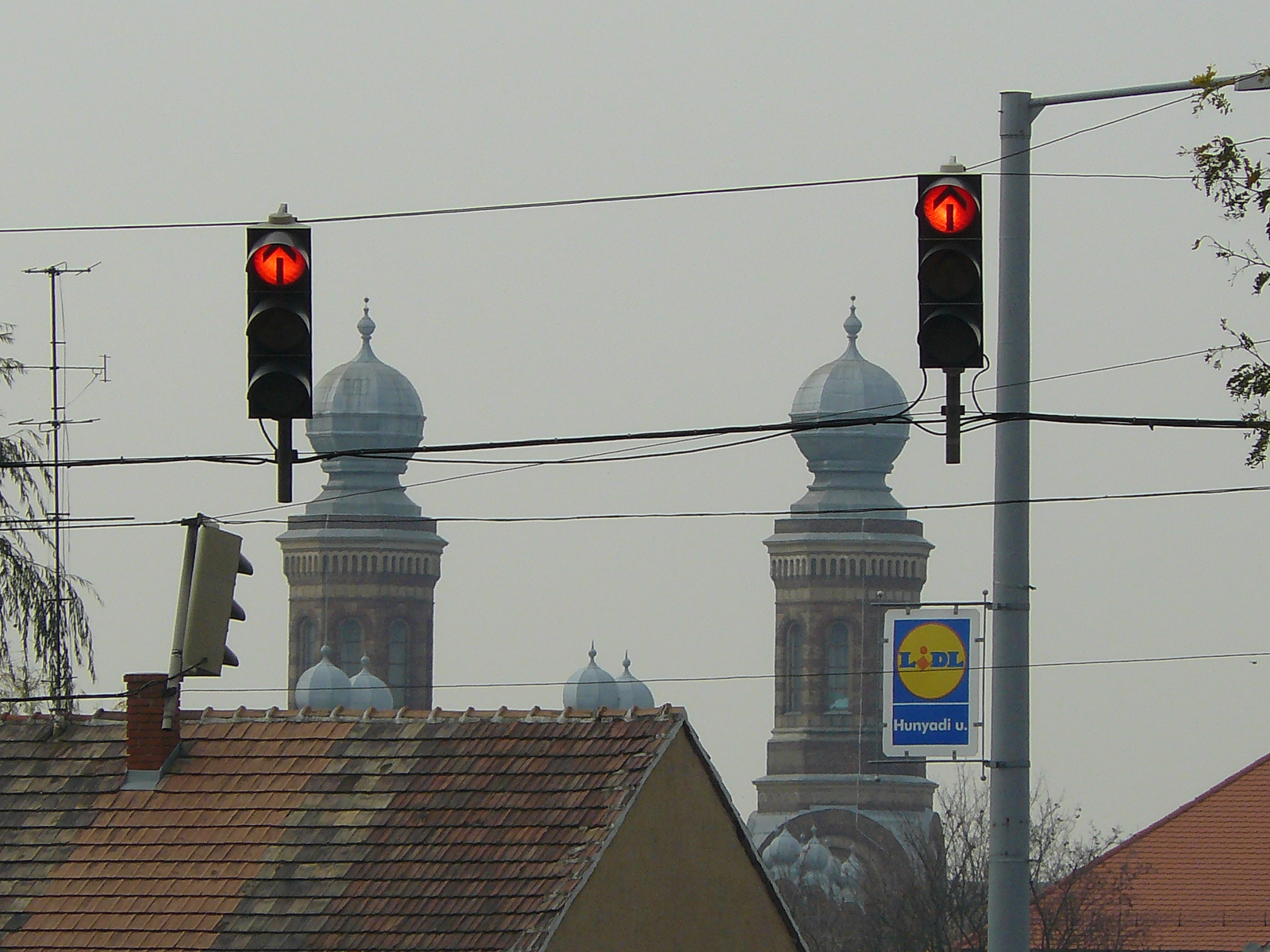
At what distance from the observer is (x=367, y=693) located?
10750 centimetres

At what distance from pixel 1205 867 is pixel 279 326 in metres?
36.0

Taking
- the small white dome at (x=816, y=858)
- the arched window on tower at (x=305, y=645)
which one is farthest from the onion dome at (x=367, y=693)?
the small white dome at (x=816, y=858)

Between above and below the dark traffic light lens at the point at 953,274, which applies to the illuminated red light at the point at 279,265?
above

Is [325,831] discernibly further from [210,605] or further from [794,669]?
[794,669]

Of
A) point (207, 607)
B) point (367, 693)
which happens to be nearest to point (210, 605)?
point (207, 607)

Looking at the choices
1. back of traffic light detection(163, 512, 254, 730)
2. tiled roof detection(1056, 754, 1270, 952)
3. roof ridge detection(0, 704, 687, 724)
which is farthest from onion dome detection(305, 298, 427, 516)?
back of traffic light detection(163, 512, 254, 730)

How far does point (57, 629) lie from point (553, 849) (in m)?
6.86

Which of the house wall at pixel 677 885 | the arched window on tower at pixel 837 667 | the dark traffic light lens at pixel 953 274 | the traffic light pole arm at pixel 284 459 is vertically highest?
the arched window on tower at pixel 837 667

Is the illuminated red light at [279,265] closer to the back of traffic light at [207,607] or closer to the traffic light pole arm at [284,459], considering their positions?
the traffic light pole arm at [284,459]

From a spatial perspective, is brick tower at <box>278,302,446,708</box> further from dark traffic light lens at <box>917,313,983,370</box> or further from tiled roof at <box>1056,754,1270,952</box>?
dark traffic light lens at <box>917,313,983,370</box>

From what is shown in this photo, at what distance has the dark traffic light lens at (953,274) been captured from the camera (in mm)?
12227

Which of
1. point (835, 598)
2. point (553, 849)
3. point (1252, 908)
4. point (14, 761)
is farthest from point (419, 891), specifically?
point (835, 598)

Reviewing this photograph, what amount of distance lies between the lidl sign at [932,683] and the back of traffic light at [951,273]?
4806mm

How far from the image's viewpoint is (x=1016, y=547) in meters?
13.5
